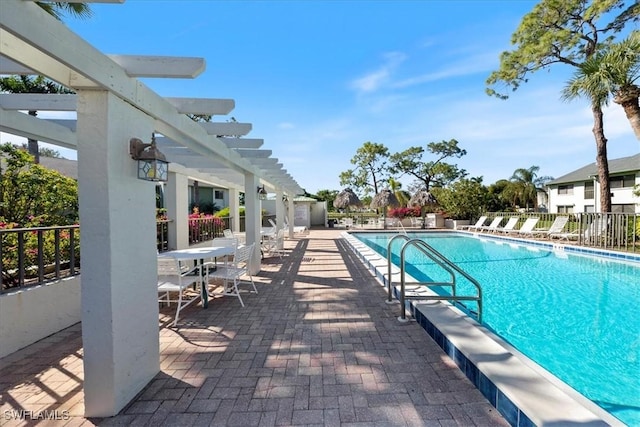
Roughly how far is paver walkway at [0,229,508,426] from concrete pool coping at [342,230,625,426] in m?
0.12

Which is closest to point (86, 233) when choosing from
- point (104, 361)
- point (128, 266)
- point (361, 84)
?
point (128, 266)

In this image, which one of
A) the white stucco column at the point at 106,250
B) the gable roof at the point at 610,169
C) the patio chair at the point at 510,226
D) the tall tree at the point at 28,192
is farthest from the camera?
the gable roof at the point at 610,169

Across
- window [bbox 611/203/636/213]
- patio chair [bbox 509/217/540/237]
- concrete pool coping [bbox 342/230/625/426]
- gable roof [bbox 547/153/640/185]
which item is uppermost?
gable roof [bbox 547/153/640/185]

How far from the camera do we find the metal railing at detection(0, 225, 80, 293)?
12.1 feet

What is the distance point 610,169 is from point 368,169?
1930 centimetres

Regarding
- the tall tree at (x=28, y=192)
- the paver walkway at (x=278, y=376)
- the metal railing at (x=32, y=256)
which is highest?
the tall tree at (x=28, y=192)

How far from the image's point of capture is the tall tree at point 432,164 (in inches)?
1264

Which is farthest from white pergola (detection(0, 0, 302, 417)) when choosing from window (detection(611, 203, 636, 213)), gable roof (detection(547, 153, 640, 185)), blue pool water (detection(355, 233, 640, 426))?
window (detection(611, 203, 636, 213))


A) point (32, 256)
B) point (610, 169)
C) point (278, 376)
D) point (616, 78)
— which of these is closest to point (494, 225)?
point (616, 78)

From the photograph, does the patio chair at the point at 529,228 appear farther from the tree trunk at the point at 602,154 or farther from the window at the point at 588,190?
the window at the point at 588,190

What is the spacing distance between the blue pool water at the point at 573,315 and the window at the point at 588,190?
18.9m

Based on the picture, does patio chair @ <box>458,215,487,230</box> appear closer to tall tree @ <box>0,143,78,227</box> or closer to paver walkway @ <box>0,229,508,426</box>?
paver walkway @ <box>0,229,508,426</box>

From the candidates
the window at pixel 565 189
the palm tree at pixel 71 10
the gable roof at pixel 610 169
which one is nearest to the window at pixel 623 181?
the gable roof at pixel 610 169

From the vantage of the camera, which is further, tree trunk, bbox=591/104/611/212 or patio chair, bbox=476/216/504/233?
patio chair, bbox=476/216/504/233
